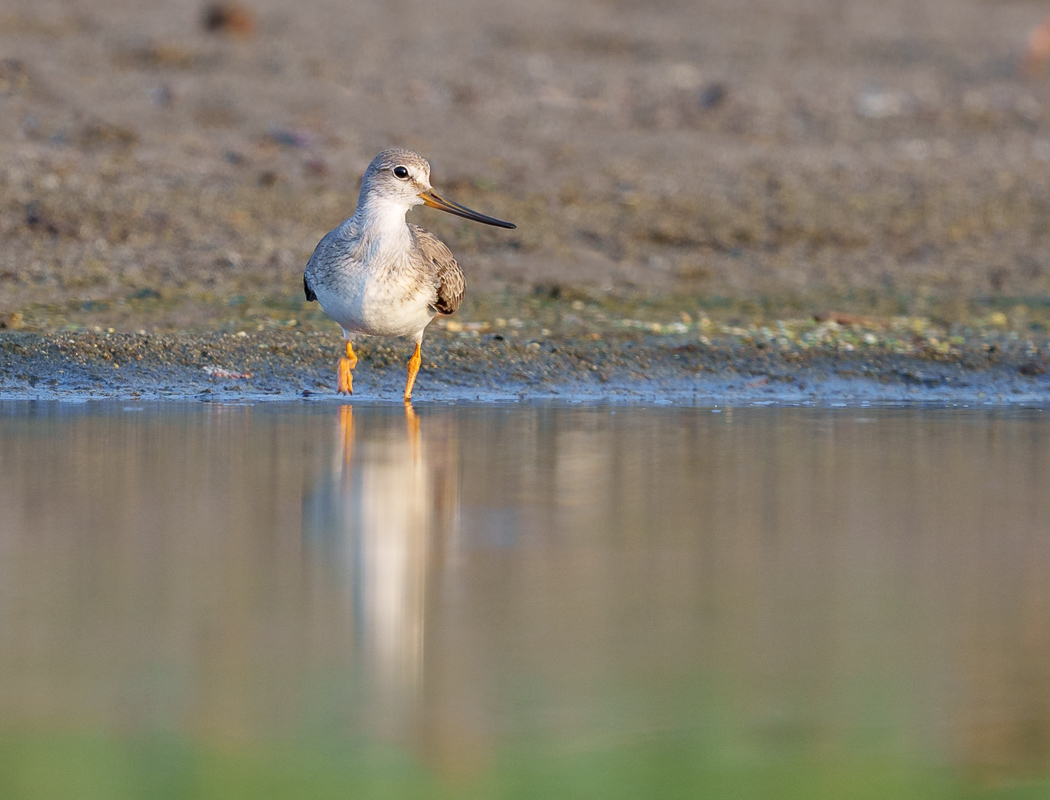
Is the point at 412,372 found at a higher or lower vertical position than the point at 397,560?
higher

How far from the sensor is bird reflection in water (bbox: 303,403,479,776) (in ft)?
10.5

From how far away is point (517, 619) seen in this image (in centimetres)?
391

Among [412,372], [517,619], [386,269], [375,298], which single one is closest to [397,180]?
[386,269]

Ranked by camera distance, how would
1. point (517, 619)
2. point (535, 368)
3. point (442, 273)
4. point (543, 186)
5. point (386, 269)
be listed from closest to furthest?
point (517, 619) < point (386, 269) < point (442, 273) < point (535, 368) < point (543, 186)

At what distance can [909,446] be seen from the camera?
265 inches

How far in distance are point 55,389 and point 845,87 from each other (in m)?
10.8

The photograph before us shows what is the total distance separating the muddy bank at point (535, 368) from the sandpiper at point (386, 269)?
0.32 metres

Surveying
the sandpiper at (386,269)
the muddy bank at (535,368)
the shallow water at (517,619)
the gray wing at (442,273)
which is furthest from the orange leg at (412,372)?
the shallow water at (517,619)

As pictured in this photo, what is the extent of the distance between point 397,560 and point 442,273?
421cm

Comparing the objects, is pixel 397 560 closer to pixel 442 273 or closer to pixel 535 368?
pixel 442 273

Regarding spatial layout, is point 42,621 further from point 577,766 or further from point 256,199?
point 256,199

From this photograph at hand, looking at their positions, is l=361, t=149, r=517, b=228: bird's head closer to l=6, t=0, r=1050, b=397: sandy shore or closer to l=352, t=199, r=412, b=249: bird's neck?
l=352, t=199, r=412, b=249: bird's neck

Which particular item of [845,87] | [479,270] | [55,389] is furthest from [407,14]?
[55,389]

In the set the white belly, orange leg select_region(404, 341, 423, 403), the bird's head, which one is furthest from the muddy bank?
the bird's head
